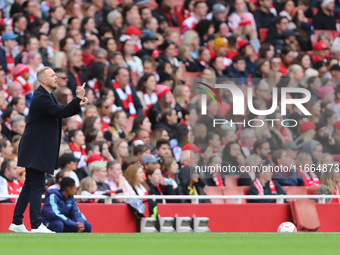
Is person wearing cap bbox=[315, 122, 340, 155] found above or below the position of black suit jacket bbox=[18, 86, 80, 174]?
above

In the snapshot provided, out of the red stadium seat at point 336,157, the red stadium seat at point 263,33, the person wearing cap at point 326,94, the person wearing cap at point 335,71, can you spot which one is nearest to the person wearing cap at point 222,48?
the red stadium seat at point 263,33

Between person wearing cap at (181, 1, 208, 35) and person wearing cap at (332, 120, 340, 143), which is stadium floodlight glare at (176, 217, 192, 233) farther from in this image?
person wearing cap at (181, 1, 208, 35)

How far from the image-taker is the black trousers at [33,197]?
8048mm

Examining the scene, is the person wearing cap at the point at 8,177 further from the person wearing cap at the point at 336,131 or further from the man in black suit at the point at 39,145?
the person wearing cap at the point at 336,131

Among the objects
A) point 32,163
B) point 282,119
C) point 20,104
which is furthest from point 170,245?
point 282,119

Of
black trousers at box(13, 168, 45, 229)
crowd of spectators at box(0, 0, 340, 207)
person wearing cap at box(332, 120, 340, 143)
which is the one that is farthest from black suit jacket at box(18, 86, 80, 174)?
person wearing cap at box(332, 120, 340, 143)

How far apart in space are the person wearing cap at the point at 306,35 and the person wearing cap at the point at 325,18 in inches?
22.4

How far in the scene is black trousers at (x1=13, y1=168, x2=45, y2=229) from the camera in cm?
805

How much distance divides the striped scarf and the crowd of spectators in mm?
24

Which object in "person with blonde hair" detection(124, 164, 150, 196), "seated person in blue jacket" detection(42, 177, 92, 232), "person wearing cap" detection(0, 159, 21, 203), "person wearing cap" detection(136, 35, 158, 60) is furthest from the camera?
"person wearing cap" detection(136, 35, 158, 60)

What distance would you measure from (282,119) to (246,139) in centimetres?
137

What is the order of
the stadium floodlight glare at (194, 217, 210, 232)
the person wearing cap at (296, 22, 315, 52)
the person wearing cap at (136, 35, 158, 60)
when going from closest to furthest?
1. the stadium floodlight glare at (194, 217, 210, 232)
2. the person wearing cap at (136, 35, 158, 60)
3. the person wearing cap at (296, 22, 315, 52)

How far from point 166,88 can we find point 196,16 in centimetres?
386

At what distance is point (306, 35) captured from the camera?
19281mm
